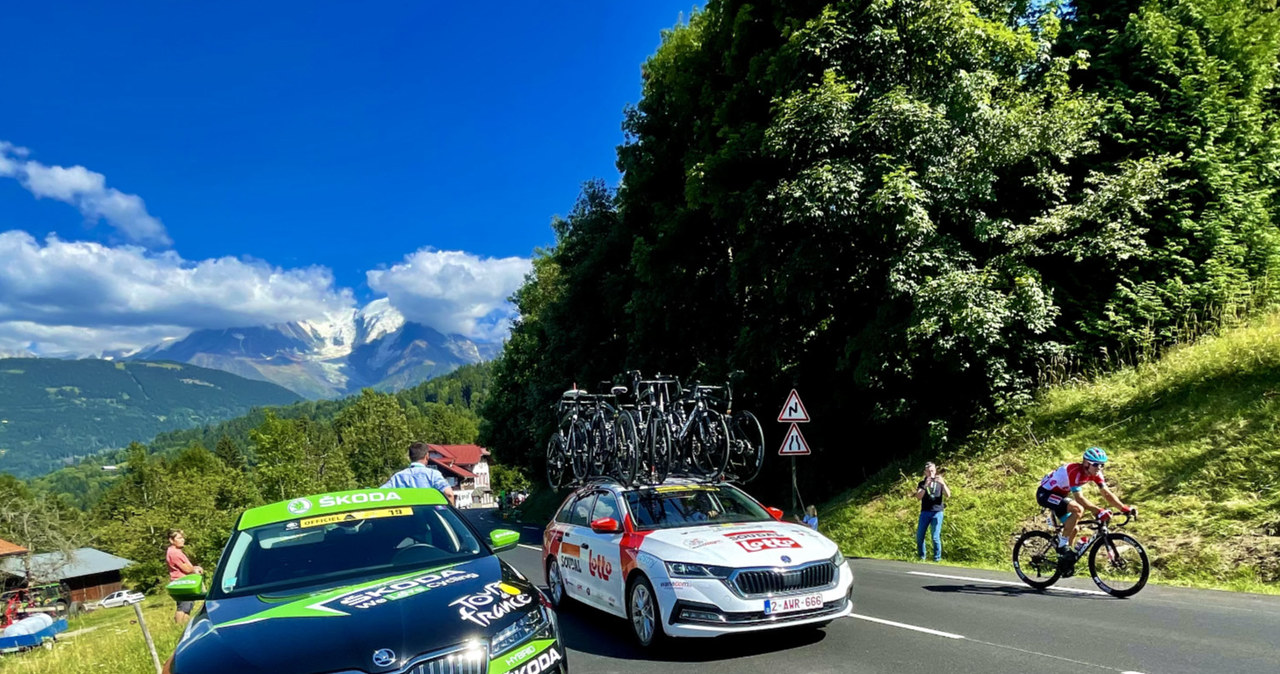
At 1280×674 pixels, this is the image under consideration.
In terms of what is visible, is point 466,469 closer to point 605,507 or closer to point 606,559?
point 605,507

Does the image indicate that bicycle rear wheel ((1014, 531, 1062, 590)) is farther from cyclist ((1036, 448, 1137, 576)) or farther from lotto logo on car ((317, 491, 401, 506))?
lotto logo on car ((317, 491, 401, 506))

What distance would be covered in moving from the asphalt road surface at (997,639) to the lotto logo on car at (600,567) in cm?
60

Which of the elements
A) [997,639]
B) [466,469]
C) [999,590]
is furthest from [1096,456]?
[466,469]

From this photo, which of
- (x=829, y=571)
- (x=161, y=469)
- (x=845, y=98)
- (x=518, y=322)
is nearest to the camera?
(x=829, y=571)

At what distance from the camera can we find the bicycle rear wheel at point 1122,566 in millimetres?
8234

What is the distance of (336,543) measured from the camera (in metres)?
5.53

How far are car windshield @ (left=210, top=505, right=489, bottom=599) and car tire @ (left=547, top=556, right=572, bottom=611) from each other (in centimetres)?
403

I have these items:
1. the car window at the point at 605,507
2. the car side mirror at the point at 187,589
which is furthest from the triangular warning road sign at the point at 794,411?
the car side mirror at the point at 187,589

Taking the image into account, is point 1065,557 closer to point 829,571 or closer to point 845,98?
point 829,571

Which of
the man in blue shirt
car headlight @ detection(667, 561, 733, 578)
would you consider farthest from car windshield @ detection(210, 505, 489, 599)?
the man in blue shirt

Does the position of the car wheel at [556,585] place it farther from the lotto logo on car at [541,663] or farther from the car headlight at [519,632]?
the lotto logo on car at [541,663]

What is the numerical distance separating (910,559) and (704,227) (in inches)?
481

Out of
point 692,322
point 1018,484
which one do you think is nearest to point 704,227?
point 692,322

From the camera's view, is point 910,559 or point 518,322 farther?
point 518,322
